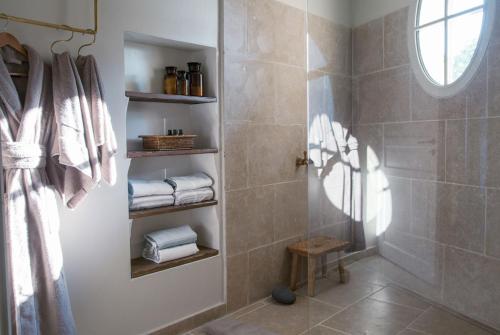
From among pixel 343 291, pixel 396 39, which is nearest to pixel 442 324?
pixel 343 291

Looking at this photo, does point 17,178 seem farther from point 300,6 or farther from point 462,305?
point 300,6

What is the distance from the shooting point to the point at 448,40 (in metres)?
0.82

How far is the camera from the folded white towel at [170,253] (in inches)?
86.3

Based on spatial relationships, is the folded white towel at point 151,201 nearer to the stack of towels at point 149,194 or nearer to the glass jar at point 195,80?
the stack of towels at point 149,194

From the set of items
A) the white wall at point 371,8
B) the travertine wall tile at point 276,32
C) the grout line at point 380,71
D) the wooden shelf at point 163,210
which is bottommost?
the wooden shelf at point 163,210

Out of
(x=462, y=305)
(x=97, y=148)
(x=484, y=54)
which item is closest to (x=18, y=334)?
(x=97, y=148)

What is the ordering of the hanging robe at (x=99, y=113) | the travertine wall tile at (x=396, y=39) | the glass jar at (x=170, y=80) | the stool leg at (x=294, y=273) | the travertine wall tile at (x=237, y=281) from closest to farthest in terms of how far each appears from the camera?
the travertine wall tile at (x=396, y=39)
the hanging robe at (x=99, y=113)
the glass jar at (x=170, y=80)
the travertine wall tile at (x=237, y=281)
the stool leg at (x=294, y=273)

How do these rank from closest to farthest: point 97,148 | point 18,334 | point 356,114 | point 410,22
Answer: point 410,22 < point 356,114 < point 18,334 < point 97,148

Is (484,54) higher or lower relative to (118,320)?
higher

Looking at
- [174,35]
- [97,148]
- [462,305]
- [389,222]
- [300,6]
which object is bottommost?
[462,305]

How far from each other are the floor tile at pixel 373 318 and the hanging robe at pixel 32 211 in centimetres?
117

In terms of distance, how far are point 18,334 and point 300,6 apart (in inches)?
100

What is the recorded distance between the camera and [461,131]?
2.74ft

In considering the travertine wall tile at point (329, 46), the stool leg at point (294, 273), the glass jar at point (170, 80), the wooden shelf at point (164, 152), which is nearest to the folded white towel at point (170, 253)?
the wooden shelf at point (164, 152)
